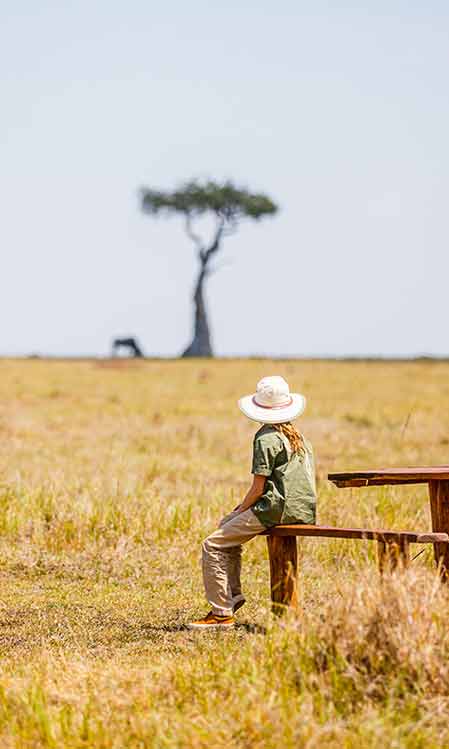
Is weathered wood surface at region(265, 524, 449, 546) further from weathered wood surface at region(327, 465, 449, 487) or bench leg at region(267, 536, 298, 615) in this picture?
weathered wood surface at region(327, 465, 449, 487)

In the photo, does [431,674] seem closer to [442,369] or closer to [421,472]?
[421,472]

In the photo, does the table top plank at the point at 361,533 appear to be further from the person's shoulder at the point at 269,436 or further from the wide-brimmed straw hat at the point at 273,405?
the wide-brimmed straw hat at the point at 273,405

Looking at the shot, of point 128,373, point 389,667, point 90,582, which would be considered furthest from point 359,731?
point 128,373

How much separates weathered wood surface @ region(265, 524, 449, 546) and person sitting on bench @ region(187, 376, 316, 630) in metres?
0.09

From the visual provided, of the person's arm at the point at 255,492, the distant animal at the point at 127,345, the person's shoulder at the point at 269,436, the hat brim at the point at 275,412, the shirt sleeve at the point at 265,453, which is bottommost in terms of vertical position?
the person's arm at the point at 255,492

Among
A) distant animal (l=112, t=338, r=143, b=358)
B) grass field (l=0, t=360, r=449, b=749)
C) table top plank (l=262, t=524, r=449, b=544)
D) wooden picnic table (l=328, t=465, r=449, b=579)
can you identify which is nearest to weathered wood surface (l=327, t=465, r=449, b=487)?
wooden picnic table (l=328, t=465, r=449, b=579)

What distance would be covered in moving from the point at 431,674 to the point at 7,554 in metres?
5.60

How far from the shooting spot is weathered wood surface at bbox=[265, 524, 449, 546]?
22.3ft

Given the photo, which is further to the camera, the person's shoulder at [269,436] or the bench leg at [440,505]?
the bench leg at [440,505]

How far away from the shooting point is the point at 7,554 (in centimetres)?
1048

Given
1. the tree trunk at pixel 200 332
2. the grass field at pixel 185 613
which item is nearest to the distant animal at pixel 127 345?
the tree trunk at pixel 200 332

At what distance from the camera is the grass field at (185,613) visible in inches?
212

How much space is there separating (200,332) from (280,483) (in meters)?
50.5

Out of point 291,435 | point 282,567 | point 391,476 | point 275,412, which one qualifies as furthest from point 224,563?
point 391,476
